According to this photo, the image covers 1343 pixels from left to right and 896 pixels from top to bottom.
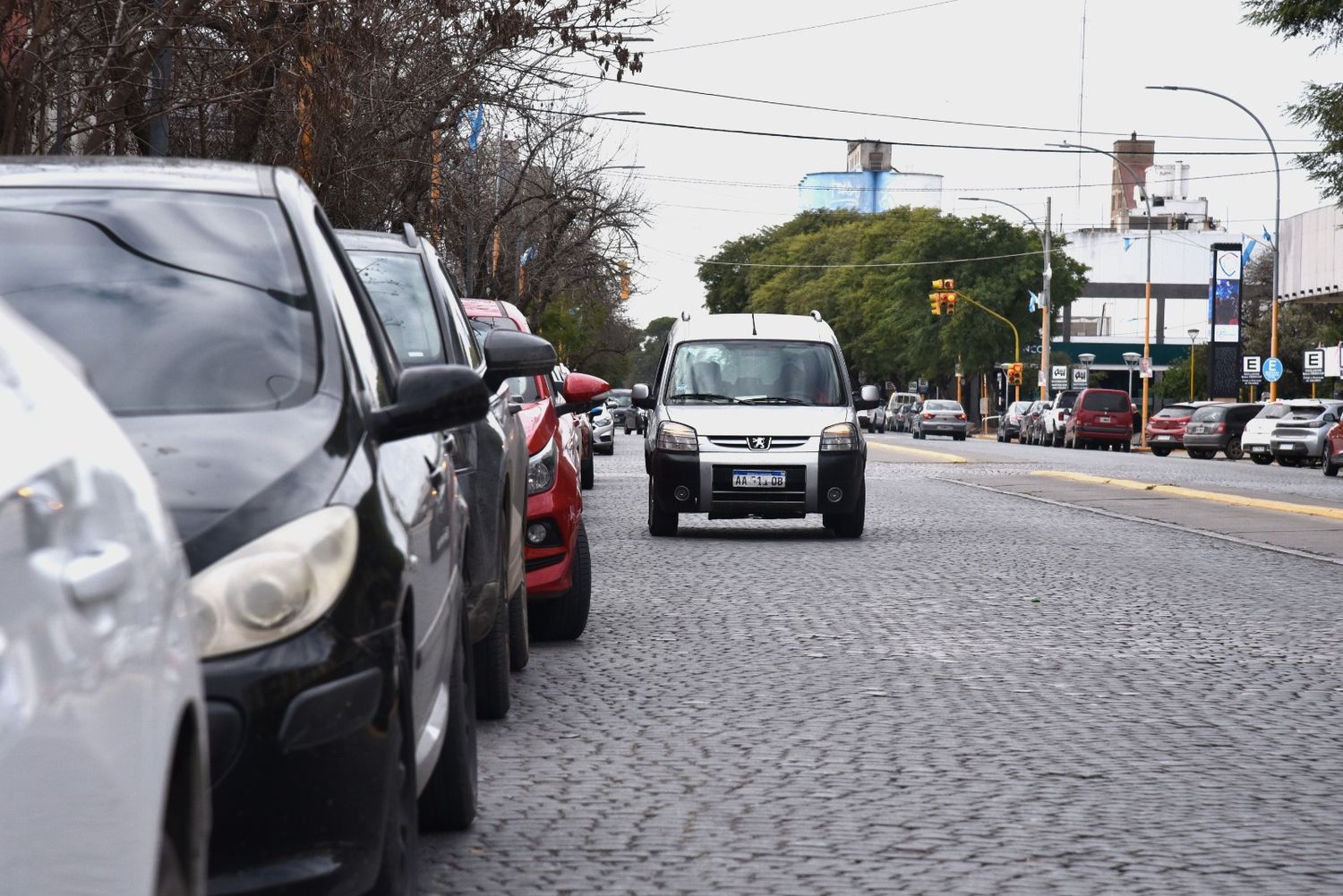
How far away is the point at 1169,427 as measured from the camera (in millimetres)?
55000

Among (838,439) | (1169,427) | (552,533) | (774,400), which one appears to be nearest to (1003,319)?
(1169,427)

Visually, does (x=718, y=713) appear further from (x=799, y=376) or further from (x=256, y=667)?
(x=799, y=376)

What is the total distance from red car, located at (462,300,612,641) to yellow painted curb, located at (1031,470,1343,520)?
12961mm

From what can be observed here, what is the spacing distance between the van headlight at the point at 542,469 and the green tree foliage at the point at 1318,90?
2584cm

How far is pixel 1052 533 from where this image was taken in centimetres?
1822

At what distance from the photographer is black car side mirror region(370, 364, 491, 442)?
4.22 meters

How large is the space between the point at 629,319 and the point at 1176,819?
111 metres

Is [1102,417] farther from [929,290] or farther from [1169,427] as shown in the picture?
[929,290]

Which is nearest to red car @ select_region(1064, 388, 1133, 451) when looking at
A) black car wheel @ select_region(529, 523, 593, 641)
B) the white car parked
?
black car wheel @ select_region(529, 523, 593, 641)

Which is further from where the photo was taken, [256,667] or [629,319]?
[629,319]

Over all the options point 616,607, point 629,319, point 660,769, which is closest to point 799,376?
point 616,607

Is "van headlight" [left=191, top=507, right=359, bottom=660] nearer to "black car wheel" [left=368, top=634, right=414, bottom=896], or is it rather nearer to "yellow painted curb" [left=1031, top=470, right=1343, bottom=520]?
"black car wheel" [left=368, top=634, right=414, bottom=896]

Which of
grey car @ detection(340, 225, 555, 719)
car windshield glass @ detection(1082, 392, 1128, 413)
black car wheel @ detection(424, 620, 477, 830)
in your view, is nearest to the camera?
black car wheel @ detection(424, 620, 477, 830)

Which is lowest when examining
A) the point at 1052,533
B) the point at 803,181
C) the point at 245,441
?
the point at 1052,533
